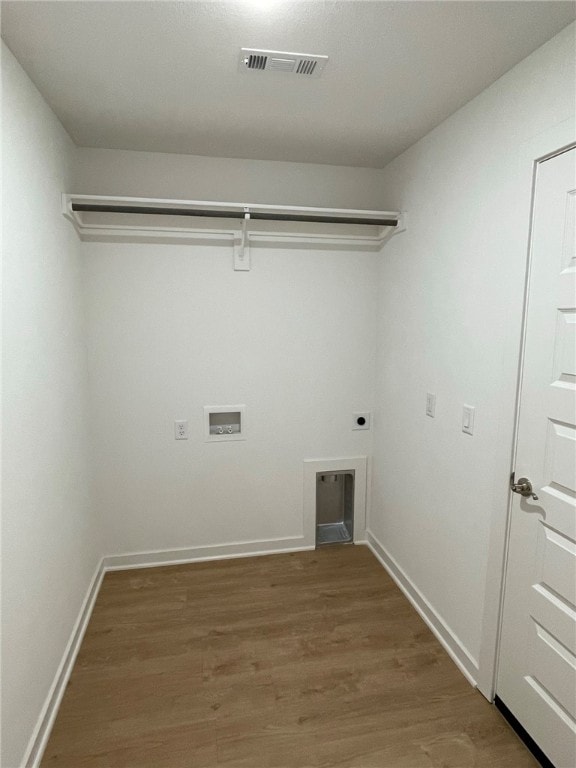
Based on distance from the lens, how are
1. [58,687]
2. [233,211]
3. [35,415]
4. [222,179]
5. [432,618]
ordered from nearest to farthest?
1. [35,415]
2. [58,687]
3. [432,618]
4. [233,211]
5. [222,179]

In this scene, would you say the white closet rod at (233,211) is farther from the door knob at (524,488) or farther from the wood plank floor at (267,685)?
the wood plank floor at (267,685)

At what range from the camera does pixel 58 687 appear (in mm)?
1864

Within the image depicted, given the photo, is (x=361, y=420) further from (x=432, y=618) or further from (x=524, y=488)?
(x=524, y=488)

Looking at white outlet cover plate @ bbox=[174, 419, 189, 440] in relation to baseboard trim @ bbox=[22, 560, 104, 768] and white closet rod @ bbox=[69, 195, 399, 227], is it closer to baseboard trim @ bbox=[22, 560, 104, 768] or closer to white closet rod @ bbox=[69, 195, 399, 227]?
baseboard trim @ bbox=[22, 560, 104, 768]

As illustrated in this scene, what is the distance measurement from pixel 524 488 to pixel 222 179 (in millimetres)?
2283

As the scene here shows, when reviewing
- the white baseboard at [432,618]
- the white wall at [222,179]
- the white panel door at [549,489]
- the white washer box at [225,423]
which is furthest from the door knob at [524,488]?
the white wall at [222,179]

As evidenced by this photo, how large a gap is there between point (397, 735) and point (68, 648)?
1478mm

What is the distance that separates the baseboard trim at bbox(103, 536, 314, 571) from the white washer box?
746 mm

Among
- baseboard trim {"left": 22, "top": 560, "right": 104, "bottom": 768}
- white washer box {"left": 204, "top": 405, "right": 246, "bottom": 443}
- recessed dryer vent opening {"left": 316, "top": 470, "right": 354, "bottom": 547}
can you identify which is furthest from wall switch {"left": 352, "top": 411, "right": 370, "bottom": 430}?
baseboard trim {"left": 22, "top": 560, "right": 104, "bottom": 768}

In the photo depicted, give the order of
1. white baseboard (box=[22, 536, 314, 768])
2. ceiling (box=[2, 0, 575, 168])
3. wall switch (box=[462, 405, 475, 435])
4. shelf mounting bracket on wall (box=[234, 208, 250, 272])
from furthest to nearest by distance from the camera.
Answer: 1. shelf mounting bracket on wall (box=[234, 208, 250, 272])
2. white baseboard (box=[22, 536, 314, 768])
3. wall switch (box=[462, 405, 475, 435])
4. ceiling (box=[2, 0, 575, 168])

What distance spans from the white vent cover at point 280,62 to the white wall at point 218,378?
45.0 inches

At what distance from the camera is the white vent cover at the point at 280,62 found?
1.54 metres

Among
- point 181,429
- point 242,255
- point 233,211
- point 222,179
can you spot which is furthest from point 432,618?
point 222,179

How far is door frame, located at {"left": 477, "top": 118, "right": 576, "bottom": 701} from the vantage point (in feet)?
5.02
